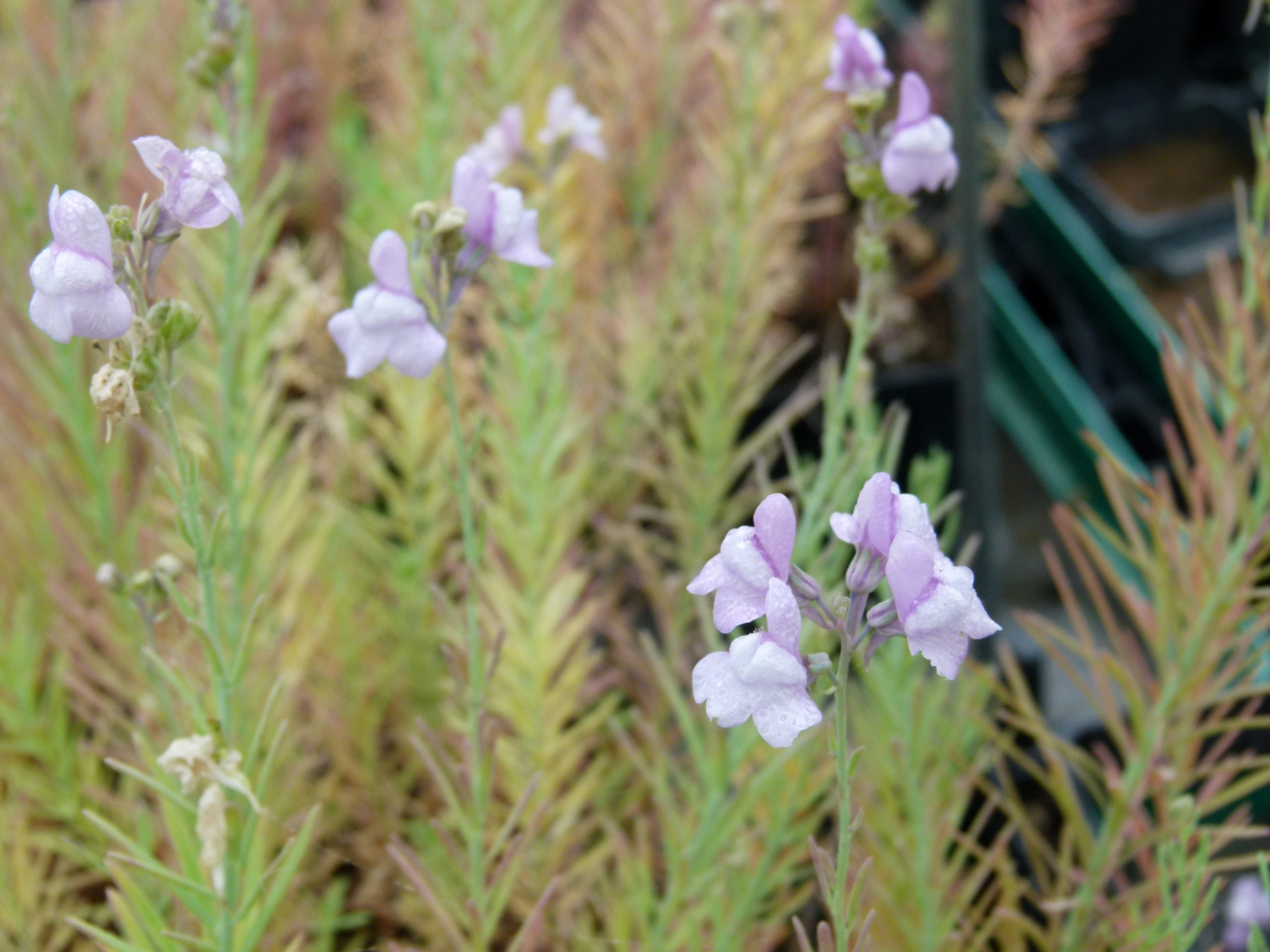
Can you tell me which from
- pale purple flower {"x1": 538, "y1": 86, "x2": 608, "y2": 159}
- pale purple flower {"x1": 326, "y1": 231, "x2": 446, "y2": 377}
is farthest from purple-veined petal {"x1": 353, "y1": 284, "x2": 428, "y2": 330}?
pale purple flower {"x1": 538, "y1": 86, "x2": 608, "y2": 159}

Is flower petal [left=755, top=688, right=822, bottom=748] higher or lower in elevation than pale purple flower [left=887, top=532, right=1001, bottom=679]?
lower

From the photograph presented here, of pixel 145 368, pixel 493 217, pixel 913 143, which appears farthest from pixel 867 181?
pixel 145 368

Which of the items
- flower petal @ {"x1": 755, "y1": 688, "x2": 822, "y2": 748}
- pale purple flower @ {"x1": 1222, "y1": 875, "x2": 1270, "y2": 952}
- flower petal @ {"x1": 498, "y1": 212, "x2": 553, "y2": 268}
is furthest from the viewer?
pale purple flower @ {"x1": 1222, "y1": 875, "x2": 1270, "y2": 952}

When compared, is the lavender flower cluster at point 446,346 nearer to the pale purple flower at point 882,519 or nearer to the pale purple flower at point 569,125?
the pale purple flower at point 882,519

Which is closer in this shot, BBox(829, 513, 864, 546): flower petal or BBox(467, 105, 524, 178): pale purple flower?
BBox(829, 513, 864, 546): flower petal

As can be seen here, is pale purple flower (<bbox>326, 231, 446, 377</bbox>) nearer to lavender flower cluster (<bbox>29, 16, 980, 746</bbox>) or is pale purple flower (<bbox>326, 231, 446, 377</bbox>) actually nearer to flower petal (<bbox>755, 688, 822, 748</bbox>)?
lavender flower cluster (<bbox>29, 16, 980, 746</bbox>)
